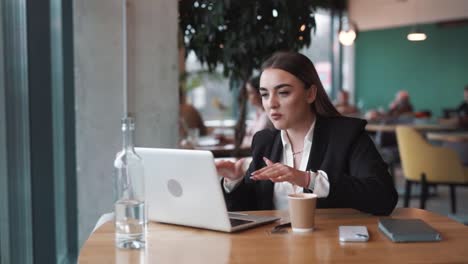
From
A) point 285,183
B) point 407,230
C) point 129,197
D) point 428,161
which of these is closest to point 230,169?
point 285,183

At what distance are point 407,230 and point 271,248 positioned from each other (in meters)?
0.43

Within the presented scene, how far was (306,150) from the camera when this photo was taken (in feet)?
8.82

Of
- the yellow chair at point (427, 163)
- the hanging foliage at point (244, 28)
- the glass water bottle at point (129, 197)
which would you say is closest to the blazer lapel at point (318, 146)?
the glass water bottle at point (129, 197)

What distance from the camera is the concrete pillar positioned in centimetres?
361

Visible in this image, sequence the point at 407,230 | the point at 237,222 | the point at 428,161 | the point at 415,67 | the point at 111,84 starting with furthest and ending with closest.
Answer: the point at 415,67 → the point at 428,161 → the point at 111,84 → the point at 237,222 → the point at 407,230

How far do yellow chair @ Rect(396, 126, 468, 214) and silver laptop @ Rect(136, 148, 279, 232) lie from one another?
432 cm

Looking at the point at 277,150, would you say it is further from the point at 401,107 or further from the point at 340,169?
the point at 401,107

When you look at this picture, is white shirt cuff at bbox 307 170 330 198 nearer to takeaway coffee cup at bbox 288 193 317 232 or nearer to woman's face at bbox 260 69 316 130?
takeaway coffee cup at bbox 288 193 317 232

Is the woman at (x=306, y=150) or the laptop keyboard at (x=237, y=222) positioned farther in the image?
the woman at (x=306, y=150)

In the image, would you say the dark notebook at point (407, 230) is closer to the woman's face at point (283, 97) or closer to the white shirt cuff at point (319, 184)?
the white shirt cuff at point (319, 184)

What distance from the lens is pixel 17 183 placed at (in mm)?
2725

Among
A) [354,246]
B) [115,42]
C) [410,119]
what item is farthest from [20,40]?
[410,119]

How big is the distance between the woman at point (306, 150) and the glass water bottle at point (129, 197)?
540 mm

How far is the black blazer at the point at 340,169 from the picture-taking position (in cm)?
233
